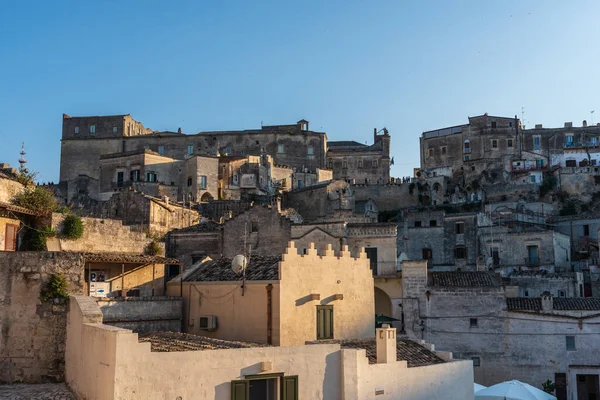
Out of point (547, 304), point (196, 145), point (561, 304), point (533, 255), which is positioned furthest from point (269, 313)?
point (196, 145)

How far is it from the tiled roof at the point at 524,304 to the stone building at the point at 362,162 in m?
40.6

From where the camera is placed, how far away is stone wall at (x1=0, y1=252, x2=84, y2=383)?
15.6m

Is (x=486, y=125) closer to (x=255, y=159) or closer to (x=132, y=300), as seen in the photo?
(x=255, y=159)

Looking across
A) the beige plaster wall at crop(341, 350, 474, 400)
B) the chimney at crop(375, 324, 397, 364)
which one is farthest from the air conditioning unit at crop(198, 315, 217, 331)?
the beige plaster wall at crop(341, 350, 474, 400)

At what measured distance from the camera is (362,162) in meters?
71.2

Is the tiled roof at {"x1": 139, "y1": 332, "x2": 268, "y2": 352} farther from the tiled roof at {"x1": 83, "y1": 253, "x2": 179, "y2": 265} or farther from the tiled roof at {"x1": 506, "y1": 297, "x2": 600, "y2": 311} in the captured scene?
the tiled roof at {"x1": 506, "y1": 297, "x2": 600, "y2": 311}

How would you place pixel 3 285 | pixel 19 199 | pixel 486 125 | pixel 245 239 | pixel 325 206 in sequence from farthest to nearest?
pixel 486 125 → pixel 325 206 → pixel 245 239 → pixel 19 199 → pixel 3 285

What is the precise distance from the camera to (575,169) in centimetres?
5712

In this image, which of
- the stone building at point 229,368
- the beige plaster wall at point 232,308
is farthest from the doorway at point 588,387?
the beige plaster wall at point 232,308

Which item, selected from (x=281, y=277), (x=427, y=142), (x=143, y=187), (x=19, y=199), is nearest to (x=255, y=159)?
(x=143, y=187)

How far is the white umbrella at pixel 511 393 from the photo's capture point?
2194cm

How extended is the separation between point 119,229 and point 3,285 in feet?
33.9

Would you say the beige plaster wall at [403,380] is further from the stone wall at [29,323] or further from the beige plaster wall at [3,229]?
the beige plaster wall at [3,229]

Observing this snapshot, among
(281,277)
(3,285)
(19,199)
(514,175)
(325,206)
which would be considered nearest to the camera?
(3,285)
